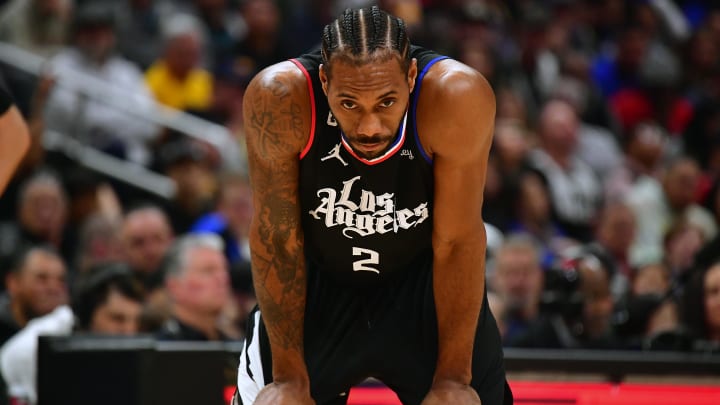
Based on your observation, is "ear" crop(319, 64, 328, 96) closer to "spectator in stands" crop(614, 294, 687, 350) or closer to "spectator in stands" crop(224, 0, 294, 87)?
"spectator in stands" crop(614, 294, 687, 350)

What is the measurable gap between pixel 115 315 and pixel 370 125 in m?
2.88

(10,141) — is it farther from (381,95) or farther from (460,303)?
(460,303)

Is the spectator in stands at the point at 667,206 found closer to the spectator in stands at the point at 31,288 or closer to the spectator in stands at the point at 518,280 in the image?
the spectator in stands at the point at 518,280

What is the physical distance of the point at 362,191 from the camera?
285 centimetres

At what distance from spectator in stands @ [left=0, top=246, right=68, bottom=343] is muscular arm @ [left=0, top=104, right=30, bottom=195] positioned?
2.22 meters

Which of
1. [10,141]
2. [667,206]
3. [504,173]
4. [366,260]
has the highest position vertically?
[10,141]

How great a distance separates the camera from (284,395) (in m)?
2.82

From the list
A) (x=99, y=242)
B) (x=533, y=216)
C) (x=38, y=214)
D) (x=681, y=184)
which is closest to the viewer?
(x=99, y=242)

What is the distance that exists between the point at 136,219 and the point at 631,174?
13.8 ft

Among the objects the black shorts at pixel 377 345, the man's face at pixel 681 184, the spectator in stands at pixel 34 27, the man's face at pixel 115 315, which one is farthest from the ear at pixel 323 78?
the man's face at pixel 681 184

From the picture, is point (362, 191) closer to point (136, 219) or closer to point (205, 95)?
point (136, 219)

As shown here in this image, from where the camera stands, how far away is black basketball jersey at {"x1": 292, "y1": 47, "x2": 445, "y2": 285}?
2793 mm

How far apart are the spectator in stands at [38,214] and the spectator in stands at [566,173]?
10.9 ft

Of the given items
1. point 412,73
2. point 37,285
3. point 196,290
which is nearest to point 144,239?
point 37,285
